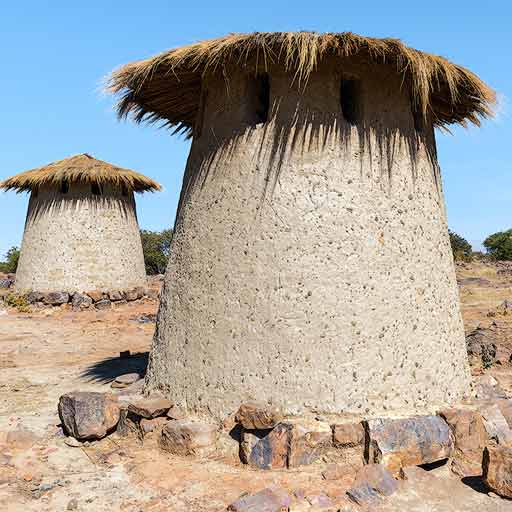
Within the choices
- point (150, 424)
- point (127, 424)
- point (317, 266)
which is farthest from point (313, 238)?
point (127, 424)

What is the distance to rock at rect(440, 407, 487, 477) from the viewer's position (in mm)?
4215

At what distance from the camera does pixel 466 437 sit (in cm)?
433

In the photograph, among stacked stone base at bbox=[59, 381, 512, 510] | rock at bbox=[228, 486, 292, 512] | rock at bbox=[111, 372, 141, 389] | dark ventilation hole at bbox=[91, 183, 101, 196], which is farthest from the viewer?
dark ventilation hole at bbox=[91, 183, 101, 196]

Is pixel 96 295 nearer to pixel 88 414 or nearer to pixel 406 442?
pixel 88 414

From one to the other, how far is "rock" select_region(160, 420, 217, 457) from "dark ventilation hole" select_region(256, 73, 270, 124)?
8.56 ft

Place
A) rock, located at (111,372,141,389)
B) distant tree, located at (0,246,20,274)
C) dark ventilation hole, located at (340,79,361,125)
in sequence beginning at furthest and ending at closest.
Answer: distant tree, located at (0,246,20,274), rock, located at (111,372,141,389), dark ventilation hole, located at (340,79,361,125)

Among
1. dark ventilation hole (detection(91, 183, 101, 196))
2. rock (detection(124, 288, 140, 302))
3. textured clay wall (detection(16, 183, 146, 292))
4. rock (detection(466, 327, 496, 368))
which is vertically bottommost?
rock (detection(466, 327, 496, 368))

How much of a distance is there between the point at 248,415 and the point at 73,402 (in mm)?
1601

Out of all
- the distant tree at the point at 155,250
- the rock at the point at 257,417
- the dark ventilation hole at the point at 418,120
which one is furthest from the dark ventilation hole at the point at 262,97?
the distant tree at the point at 155,250

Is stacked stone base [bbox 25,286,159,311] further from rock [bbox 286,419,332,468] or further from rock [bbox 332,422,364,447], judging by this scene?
rock [bbox 332,422,364,447]

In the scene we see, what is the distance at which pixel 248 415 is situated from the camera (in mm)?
4238

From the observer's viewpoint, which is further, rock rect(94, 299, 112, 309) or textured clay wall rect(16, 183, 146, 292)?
rock rect(94, 299, 112, 309)

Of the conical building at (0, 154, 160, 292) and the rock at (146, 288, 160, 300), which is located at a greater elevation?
the conical building at (0, 154, 160, 292)

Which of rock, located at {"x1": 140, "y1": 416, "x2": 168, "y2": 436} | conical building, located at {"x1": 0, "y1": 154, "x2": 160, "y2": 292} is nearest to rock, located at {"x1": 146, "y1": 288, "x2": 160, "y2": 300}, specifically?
conical building, located at {"x1": 0, "y1": 154, "x2": 160, "y2": 292}
